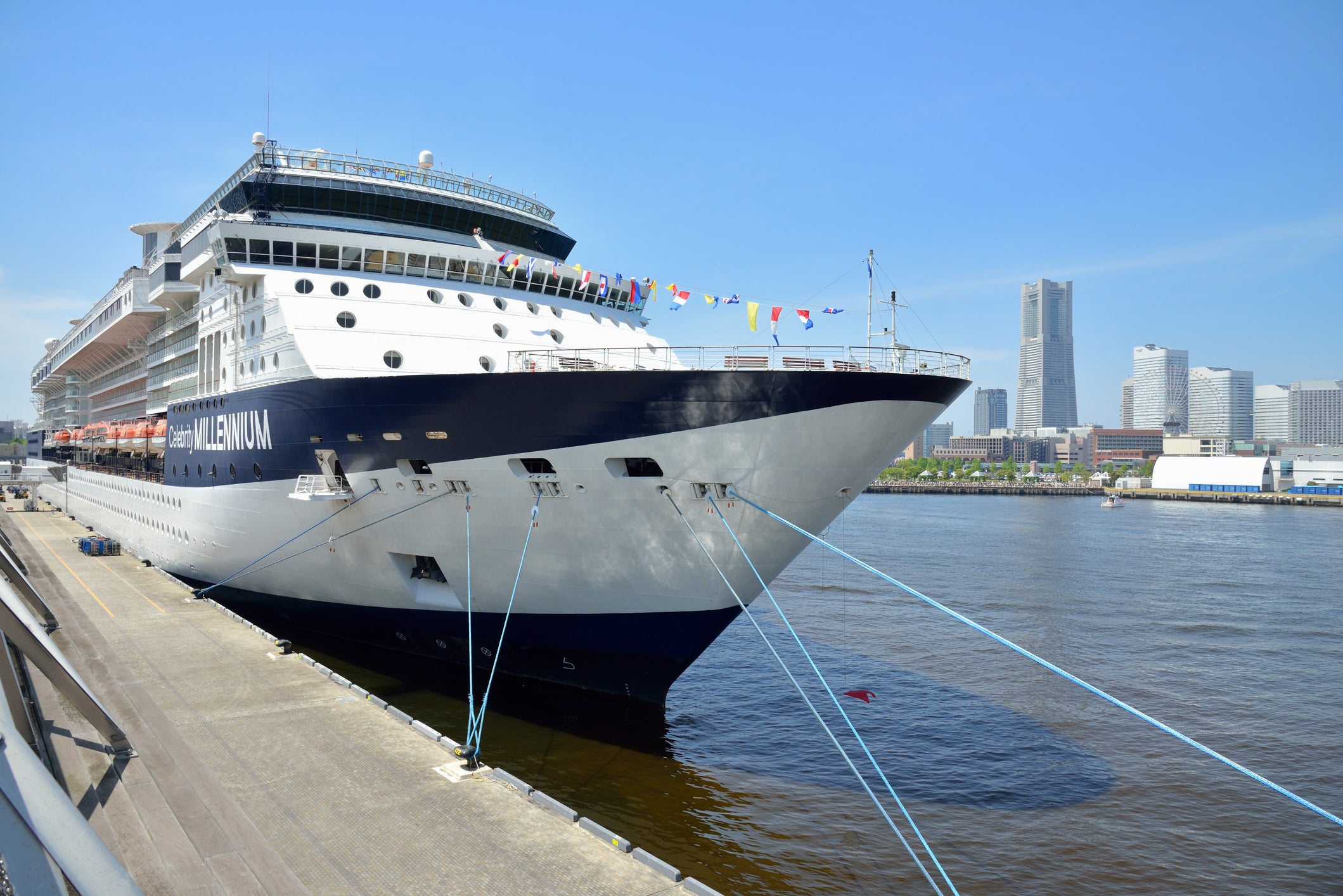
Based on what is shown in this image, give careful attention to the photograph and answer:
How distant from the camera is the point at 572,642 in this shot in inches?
509

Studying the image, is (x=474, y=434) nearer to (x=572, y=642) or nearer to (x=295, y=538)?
(x=572, y=642)

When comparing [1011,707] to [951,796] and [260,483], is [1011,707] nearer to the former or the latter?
[951,796]

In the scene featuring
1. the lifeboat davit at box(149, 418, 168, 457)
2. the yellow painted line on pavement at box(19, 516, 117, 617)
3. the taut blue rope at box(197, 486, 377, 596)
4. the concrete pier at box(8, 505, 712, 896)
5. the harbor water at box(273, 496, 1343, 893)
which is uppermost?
the lifeboat davit at box(149, 418, 168, 457)

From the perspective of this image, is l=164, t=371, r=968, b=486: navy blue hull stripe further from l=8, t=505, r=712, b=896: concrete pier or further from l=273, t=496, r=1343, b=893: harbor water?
l=273, t=496, r=1343, b=893: harbor water

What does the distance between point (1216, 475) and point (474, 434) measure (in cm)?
11773

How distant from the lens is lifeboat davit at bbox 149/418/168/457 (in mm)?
21891

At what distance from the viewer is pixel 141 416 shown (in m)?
27.1

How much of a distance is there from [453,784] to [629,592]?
4.03 meters

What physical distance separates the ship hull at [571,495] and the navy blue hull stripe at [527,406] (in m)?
0.03

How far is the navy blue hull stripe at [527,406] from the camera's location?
10.6 m

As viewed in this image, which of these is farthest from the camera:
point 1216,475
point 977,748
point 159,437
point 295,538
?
point 1216,475

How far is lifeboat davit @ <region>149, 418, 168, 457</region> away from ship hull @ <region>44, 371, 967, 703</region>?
8.35m

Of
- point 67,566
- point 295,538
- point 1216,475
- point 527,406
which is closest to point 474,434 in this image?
point 527,406

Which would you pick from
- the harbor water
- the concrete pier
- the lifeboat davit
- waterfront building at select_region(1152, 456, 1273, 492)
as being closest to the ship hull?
the harbor water
